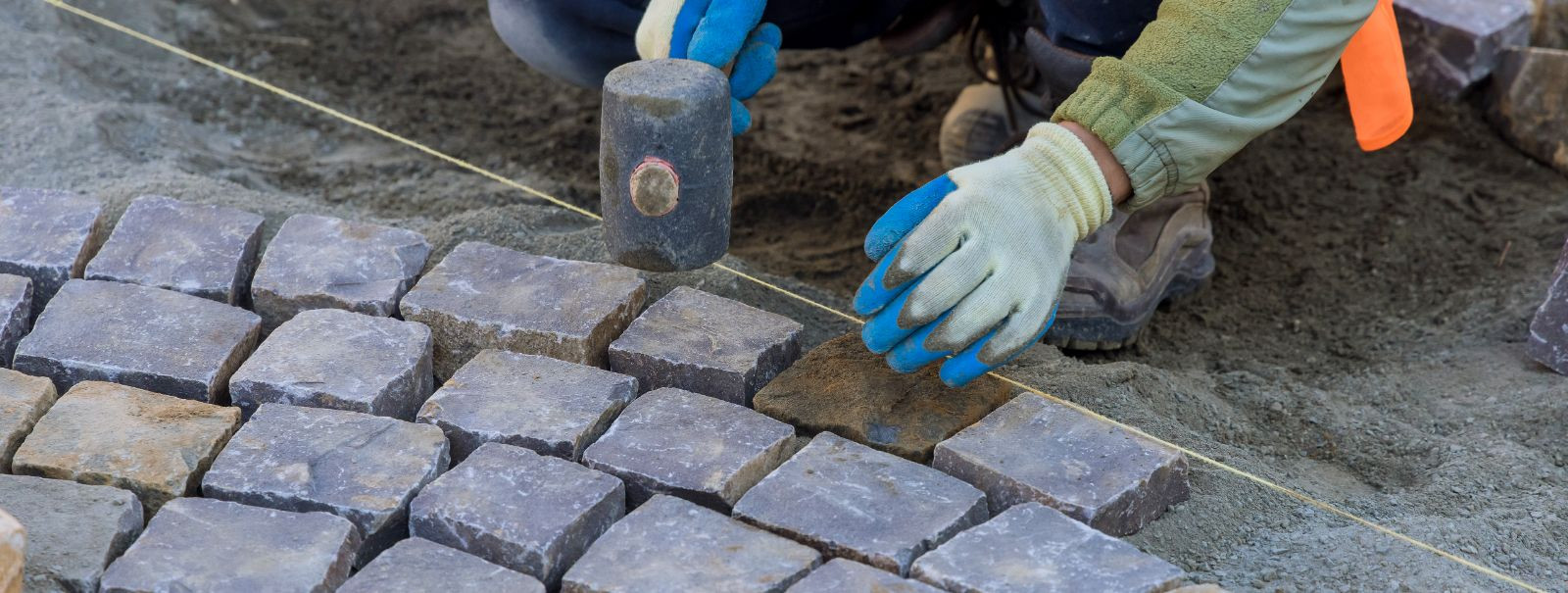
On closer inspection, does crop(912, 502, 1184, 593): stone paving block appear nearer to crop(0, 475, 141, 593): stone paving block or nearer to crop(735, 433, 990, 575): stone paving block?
crop(735, 433, 990, 575): stone paving block

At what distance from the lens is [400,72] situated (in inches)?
174

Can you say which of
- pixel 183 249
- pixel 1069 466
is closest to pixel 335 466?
pixel 183 249

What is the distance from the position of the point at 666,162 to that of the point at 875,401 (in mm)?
567

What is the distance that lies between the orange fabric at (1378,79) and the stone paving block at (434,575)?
1.82 metres

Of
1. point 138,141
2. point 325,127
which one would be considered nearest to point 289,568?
point 138,141

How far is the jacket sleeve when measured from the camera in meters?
2.41

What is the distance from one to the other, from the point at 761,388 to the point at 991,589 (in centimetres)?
70

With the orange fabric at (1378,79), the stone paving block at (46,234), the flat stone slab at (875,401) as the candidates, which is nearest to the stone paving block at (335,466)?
the flat stone slab at (875,401)

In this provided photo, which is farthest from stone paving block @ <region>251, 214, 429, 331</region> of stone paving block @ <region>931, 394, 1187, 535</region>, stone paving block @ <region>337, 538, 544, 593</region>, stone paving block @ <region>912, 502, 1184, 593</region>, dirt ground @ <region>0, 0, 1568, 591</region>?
stone paving block @ <region>912, 502, 1184, 593</region>

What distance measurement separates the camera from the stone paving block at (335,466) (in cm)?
217

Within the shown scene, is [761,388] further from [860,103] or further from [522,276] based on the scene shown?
[860,103]

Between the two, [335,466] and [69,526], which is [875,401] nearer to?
[335,466]

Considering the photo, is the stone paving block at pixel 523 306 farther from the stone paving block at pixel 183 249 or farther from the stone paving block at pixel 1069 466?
Answer: the stone paving block at pixel 1069 466

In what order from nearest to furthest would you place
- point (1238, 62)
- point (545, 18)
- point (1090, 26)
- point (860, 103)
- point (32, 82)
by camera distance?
point (1238, 62)
point (1090, 26)
point (545, 18)
point (32, 82)
point (860, 103)
